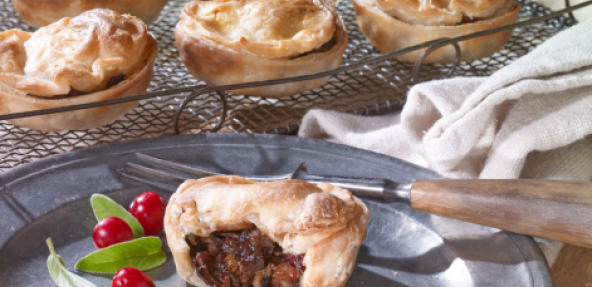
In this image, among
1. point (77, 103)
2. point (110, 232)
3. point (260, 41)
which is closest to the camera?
point (110, 232)

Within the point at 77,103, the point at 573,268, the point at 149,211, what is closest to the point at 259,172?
the point at 149,211

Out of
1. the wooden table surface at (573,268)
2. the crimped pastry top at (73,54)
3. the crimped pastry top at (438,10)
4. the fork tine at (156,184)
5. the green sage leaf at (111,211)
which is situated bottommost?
the wooden table surface at (573,268)

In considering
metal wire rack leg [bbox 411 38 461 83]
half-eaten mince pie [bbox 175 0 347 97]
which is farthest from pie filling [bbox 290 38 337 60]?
metal wire rack leg [bbox 411 38 461 83]

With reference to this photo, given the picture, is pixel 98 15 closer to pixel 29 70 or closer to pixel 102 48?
pixel 102 48

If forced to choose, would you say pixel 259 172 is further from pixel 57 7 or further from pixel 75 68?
pixel 57 7

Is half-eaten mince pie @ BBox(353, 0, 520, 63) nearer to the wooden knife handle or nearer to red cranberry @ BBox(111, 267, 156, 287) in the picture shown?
the wooden knife handle

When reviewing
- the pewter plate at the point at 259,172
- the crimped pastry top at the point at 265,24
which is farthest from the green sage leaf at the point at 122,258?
the crimped pastry top at the point at 265,24

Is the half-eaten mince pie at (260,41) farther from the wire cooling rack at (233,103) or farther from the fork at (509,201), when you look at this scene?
the fork at (509,201)

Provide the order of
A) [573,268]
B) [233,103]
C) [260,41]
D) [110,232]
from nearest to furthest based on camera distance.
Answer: [110,232] → [573,268] → [260,41] → [233,103]
